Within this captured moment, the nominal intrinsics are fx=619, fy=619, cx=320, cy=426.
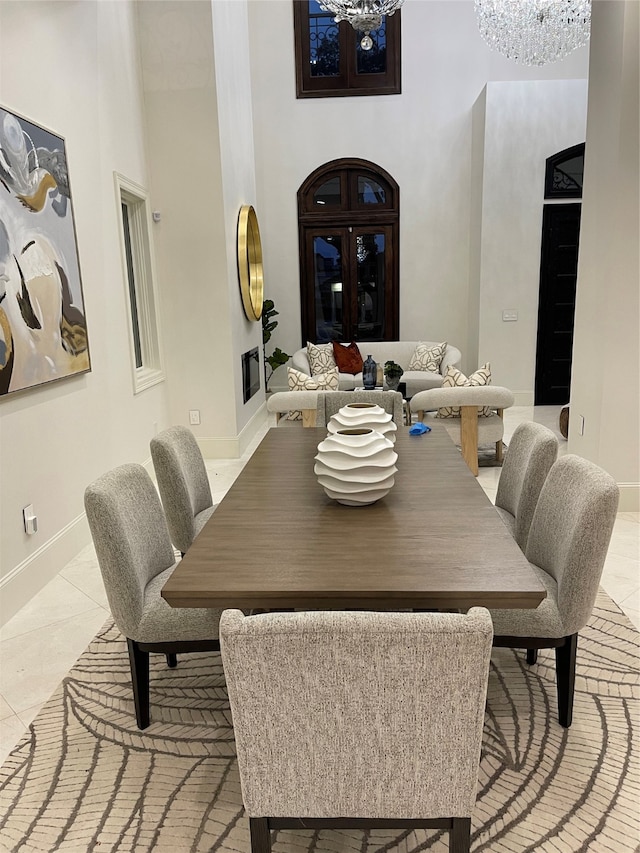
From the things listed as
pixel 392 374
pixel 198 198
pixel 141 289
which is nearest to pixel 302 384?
pixel 392 374

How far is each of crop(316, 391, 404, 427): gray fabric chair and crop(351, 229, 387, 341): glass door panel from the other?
4.70 meters

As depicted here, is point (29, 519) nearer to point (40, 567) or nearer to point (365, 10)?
point (40, 567)

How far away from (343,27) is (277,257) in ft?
8.98

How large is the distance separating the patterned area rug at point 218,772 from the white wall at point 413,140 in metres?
5.54

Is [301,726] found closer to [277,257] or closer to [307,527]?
[307,527]

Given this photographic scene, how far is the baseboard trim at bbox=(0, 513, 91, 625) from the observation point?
2.79 meters

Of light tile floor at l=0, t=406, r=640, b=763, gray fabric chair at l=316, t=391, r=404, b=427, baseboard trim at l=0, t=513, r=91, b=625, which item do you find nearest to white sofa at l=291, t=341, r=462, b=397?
light tile floor at l=0, t=406, r=640, b=763

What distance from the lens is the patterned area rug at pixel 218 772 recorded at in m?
1.59

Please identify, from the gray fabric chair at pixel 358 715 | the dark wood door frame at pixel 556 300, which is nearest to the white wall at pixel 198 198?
the dark wood door frame at pixel 556 300

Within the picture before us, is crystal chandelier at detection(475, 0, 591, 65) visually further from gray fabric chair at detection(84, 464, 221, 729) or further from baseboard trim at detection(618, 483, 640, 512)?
gray fabric chair at detection(84, 464, 221, 729)

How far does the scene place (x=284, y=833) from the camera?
1624 millimetres

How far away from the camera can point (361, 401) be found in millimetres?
3311

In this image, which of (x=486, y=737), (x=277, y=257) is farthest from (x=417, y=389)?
(x=486, y=737)

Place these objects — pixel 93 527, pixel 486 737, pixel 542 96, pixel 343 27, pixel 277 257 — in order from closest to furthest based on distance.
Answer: pixel 93 527 → pixel 486 737 → pixel 542 96 → pixel 343 27 → pixel 277 257
